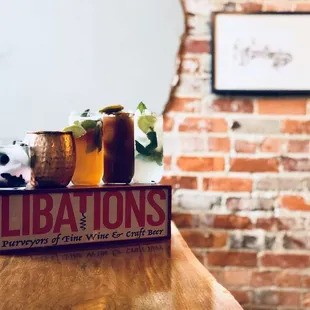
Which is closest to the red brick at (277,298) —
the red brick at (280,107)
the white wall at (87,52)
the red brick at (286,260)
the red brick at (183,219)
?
the red brick at (286,260)

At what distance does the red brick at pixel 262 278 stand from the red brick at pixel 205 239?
170 mm

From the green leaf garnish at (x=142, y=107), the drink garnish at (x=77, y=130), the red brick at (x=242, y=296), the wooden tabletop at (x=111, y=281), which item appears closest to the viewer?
the wooden tabletop at (x=111, y=281)

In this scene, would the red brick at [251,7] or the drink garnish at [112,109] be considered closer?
the drink garnish at [112,109]

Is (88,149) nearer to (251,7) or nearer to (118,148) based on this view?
(118,148)

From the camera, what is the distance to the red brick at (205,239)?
1804mm

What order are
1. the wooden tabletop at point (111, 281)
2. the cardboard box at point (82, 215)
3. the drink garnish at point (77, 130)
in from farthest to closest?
the drink garnish at point (77, 130)
the cardboard box at point (82, 215)
the wooden tabletop at point (111, 281)

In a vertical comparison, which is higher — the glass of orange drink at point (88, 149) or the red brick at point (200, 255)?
the glass of orange drink at point (88, 149)

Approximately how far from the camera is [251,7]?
6.00 ft

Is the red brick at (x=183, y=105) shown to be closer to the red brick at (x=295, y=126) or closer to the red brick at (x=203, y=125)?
the red brick at (x=203, y=125)

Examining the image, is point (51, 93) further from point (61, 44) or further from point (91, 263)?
point (91, 263)

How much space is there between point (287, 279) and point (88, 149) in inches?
40.7

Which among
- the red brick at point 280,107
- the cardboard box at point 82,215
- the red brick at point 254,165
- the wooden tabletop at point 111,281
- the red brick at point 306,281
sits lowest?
the red brick at point 306,281

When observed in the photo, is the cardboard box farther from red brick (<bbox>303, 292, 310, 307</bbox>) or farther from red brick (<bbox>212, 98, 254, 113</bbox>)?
red brick (<bbox>303, 292, 310, 307</bbox>)

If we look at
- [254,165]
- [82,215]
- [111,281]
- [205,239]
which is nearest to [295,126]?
[254,165]
